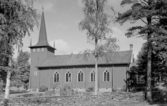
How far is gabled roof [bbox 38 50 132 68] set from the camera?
109 feet

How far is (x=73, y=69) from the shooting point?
118 feet

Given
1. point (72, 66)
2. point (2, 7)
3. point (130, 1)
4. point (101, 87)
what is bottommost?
point (101, 87)

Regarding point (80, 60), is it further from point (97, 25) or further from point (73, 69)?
point (97, 25)

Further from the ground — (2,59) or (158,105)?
(2,59)

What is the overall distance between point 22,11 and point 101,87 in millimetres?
23487

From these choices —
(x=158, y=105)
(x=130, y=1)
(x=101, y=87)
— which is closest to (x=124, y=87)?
(x=101, y=87)

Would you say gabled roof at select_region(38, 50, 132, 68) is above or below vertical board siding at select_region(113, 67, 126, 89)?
above

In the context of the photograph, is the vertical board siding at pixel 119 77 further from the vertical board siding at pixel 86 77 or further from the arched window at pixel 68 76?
the arched window at pixel 68 76

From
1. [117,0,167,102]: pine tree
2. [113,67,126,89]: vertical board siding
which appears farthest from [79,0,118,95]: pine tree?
[113,67,126,89]: vertical board siding

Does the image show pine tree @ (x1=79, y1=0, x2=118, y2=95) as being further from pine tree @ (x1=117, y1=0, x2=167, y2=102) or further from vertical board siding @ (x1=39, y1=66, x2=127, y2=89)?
vertical board siding @ (x1=39, y1=66, x2=127, y2=89)

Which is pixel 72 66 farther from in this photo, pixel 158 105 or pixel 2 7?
pixel 2 7

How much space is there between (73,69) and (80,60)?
85.8 inches

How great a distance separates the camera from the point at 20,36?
43.7 feet

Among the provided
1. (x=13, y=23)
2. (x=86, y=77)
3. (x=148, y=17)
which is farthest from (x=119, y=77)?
(x=13, y=23)
